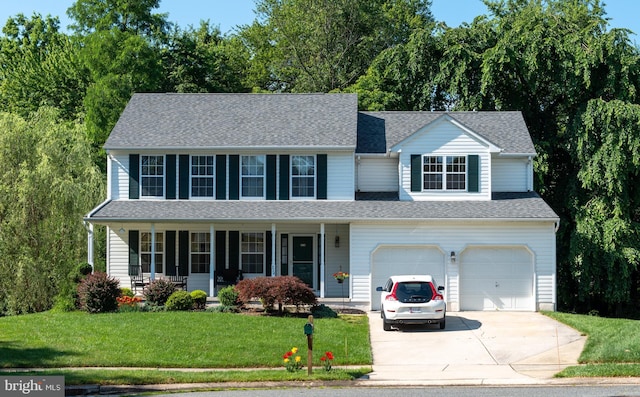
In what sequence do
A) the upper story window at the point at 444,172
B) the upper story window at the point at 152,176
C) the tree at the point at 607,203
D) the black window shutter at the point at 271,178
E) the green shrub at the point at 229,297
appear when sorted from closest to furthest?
the green shrub at the point at 229,297, the upper story window at the point at 444,172, the black window shutter at the point at 271,178, the upper story window at the point at 152,176, the tree at the point at 607,203

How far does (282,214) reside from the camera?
29.4m

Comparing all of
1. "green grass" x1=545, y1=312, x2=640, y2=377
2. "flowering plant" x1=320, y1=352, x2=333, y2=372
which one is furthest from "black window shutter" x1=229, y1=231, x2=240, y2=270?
"flowering plant" x1=320, y1=352, x2=333, y2=372

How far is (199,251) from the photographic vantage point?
103 ft

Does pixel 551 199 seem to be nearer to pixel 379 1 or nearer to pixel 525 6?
pixel 525 6

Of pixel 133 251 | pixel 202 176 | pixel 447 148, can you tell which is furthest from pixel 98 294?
pixel 447 148

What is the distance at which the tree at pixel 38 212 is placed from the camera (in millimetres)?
33688

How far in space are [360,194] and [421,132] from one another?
133 inches

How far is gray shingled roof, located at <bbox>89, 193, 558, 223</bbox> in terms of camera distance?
93.8 ft

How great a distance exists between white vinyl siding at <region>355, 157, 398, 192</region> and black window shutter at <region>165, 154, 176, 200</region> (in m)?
7.06

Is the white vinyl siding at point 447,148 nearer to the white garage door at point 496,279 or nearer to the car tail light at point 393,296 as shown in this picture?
the white garage door at point 496,279

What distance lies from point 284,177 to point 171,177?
436cm

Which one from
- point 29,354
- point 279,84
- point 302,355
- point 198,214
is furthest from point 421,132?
point 279,84

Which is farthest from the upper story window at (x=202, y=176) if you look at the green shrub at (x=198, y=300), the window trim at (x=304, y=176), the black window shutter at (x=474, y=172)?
the black window shutter at (x=474, y=172)

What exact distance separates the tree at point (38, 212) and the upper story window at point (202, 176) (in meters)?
6.50
